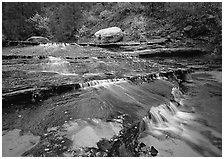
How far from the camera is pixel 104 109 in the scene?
3582 mm

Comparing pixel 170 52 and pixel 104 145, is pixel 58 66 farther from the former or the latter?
pixel 170 52

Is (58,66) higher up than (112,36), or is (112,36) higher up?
(112,36)

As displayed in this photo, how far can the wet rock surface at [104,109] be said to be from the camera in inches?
109

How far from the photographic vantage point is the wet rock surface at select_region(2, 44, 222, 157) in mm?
2770

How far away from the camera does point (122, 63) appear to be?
23.9 ft

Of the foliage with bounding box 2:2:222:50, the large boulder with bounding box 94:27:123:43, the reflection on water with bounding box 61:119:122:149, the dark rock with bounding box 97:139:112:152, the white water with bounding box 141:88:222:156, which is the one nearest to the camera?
the dark rock with bounding box 97:139:112:152

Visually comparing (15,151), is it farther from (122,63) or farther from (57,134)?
(122,63)

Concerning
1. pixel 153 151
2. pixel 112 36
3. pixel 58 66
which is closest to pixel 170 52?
pixel 58 66

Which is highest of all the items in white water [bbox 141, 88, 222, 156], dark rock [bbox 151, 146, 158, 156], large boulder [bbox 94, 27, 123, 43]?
→ large boulder [bbox 94, 27, 123, 43]

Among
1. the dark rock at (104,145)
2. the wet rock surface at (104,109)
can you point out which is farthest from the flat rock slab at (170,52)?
the dark rock at (104,145)

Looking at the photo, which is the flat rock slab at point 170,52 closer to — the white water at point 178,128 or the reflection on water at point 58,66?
the reflection on water at point 58,66

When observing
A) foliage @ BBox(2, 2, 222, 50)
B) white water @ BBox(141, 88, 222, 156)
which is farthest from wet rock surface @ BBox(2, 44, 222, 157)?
foliage @ BBox(2, 2, 222, 50)

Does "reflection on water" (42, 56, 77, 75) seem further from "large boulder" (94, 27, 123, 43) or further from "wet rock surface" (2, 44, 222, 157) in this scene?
"large boulder" (94, 27, 123, 43)

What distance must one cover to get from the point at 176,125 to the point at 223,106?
125 cm
